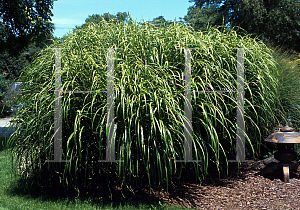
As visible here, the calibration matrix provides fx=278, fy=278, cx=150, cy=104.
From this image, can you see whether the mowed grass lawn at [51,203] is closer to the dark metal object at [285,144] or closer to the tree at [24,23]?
the dark metal object at [285,144]

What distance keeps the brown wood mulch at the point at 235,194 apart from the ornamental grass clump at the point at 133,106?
21cm

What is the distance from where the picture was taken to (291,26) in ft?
58.3

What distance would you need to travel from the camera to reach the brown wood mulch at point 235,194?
3.13 m

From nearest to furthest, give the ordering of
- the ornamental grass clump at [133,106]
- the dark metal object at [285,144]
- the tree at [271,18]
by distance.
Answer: the ornamental grass clump at [133,106] → the dark metal object at [285,144] → the tree at [271,18]

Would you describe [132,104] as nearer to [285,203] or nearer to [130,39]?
[130,39]

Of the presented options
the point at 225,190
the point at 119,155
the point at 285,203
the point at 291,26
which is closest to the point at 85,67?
the point at 119,155

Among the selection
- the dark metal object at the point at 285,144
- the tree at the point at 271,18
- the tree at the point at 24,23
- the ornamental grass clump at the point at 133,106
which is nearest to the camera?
the ornamental grass clump at the point at 133,106

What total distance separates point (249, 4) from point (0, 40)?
14.1 m

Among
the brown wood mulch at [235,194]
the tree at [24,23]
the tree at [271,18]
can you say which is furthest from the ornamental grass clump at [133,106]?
the tree at [271,18]

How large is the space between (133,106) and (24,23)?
5.60 m

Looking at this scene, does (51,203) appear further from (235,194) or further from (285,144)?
(285,144)

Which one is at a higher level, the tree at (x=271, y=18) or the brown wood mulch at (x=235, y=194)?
the tree at (x=271, y=18)

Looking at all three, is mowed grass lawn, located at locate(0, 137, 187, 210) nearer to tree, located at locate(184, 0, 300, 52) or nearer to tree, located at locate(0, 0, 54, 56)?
tree, located at locate(0, 0, 54, 56)

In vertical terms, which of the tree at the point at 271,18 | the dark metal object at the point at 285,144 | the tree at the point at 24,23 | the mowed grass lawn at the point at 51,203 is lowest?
the mowed grass lawn at the point at 51,203
